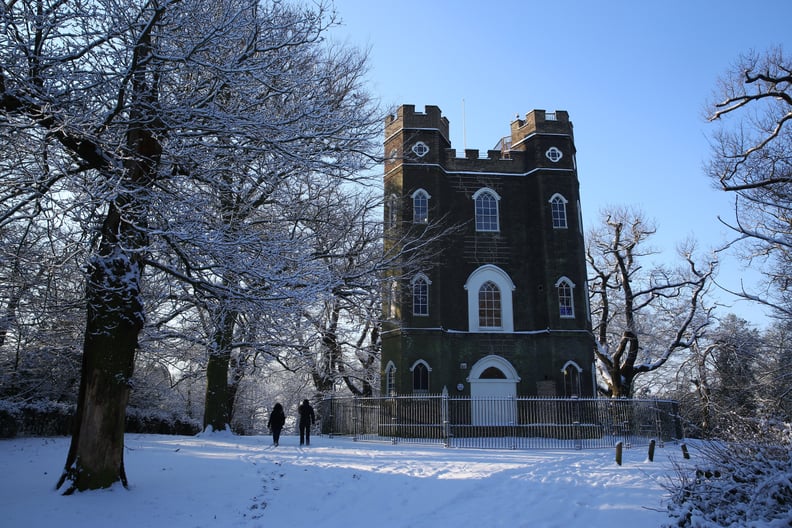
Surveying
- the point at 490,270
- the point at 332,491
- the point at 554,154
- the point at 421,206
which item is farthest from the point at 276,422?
the point at 554,154

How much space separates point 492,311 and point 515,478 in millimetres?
14195

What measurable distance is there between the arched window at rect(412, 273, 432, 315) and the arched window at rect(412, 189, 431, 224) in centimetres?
279

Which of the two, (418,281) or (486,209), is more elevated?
(486,209)

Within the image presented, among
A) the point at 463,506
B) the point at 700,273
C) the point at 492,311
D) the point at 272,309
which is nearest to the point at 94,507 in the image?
the point at 272,309

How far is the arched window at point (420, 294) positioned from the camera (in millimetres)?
26266

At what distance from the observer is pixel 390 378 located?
25984mm

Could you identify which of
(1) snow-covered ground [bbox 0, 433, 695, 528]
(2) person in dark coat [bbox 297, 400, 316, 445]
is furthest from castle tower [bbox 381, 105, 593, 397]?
(1) snow-covered ground [bbox 0, 433, 695, 528]

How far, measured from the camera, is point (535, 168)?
94.0ft

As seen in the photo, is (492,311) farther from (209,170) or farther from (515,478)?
(209,170)

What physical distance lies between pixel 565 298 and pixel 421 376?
7.66 meters

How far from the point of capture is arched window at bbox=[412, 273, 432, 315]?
26.3m

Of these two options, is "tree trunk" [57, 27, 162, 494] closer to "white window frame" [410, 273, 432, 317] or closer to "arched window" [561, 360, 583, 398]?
"white window frame" [410, 273, 432, 317]

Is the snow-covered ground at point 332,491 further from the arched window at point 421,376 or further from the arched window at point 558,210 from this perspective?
the arched window at point 558,210

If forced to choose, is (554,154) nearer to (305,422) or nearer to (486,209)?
(486,209)
